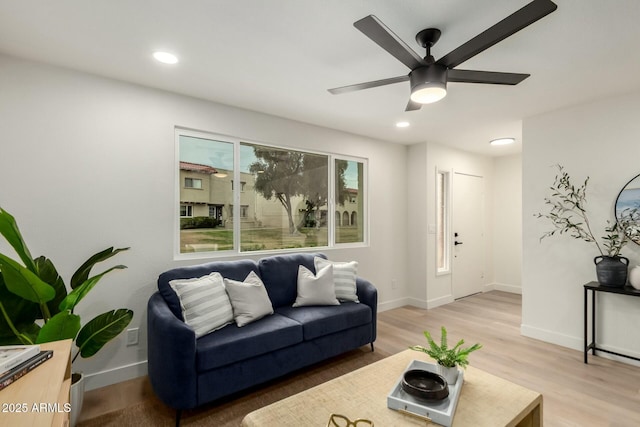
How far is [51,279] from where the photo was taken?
2078mm

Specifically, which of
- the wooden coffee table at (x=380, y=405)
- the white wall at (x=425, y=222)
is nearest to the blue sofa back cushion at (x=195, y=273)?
the wooden coffee table at (x=380, y=405)

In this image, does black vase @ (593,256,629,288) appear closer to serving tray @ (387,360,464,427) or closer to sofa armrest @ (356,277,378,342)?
sofa armrest @ (356,277,378,342)

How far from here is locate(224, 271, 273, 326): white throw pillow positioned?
8.48 ft

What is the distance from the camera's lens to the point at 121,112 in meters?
2.69

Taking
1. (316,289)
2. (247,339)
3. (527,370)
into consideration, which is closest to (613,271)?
(527,370)

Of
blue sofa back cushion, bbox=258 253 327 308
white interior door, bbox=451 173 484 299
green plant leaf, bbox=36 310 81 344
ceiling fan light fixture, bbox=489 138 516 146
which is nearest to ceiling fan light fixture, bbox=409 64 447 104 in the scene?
blue sofa back cushion, bbox=258 253 327 308

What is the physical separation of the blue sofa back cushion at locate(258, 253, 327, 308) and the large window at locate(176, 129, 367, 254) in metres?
0.43

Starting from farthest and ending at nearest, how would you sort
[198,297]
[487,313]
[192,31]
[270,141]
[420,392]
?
[487,313]
[270,141]
[198,297]
[192,31]
[420,392]

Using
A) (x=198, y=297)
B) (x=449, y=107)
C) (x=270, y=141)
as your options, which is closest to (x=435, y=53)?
(x=449, y=107)

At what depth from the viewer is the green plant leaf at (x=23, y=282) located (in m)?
1.65

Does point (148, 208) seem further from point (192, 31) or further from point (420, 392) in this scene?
point (420, 392)

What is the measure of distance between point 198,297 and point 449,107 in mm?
3052

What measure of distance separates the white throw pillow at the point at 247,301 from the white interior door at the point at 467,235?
3603 millimetres

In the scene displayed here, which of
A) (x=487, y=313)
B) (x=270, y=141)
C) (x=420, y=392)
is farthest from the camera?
(x=487, y=313)
